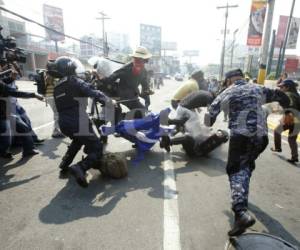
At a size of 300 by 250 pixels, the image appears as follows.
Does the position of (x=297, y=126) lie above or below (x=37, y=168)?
above

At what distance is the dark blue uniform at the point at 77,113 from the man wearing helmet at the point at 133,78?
171cm

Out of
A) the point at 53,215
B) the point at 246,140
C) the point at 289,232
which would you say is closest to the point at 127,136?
the point at 53,215

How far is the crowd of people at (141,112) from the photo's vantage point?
2.99 meters

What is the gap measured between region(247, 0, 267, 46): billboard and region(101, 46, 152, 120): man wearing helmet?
32.0ft

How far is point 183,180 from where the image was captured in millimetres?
4125

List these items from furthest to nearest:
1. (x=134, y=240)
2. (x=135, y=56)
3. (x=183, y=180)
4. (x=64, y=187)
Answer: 1. (x=135, y=56)
2. (x=183, y=180)
3. (x=64, y=187)
4. (x=134, y=240)

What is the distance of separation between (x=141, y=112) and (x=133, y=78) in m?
0.78

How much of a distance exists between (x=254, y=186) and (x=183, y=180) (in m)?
1.09

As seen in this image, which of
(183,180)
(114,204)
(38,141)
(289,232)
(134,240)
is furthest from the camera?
(38,141)

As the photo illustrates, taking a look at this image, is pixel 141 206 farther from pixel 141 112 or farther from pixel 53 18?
pixel 53 18

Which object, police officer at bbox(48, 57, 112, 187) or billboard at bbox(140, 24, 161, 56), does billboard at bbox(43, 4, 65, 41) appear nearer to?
billboard at bbox(140, 24, 161, 56)

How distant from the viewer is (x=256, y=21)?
13.3 metres

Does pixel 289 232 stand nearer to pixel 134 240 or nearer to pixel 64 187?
pixel 134 240

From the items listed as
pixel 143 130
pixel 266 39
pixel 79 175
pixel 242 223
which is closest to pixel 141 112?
pixel 143 130
